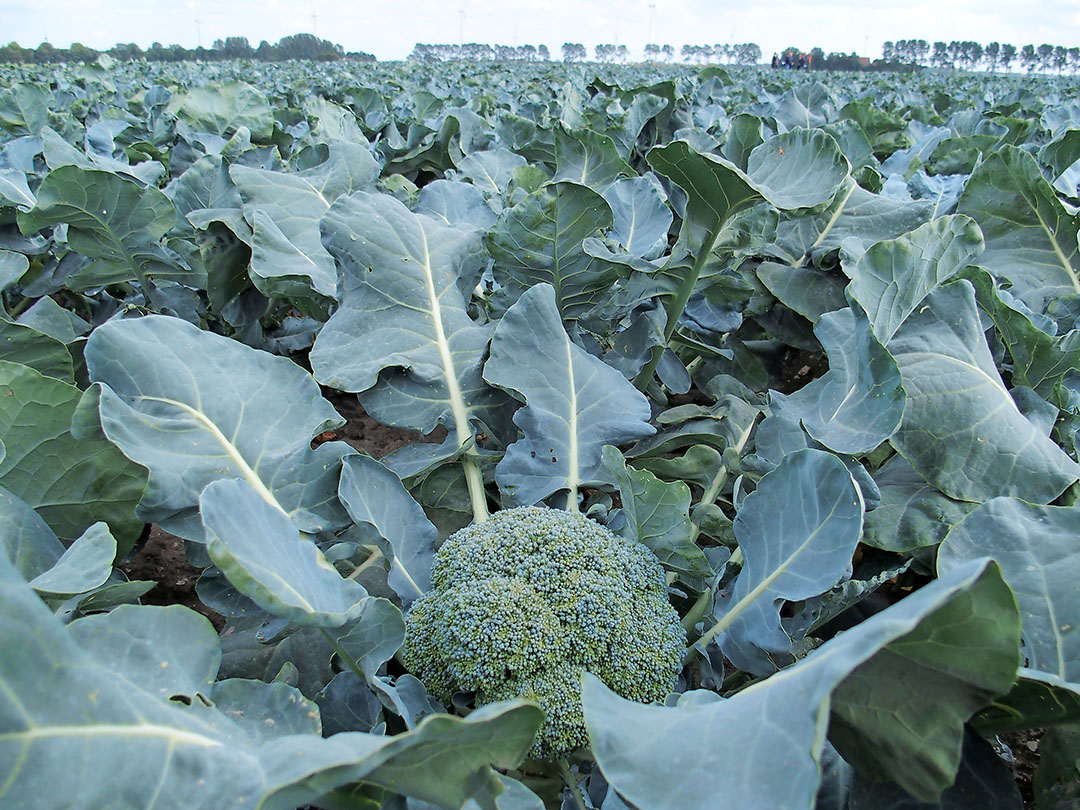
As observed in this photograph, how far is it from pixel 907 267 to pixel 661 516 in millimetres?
569

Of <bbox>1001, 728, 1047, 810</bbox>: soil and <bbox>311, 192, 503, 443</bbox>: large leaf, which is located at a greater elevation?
<bbox>311, 192, 503, 443</bbox>: large leaf

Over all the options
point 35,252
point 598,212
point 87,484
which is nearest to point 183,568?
point 87,484

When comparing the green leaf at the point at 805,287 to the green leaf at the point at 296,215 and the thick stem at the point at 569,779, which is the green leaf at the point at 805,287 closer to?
the green leaf at the point at 296,215

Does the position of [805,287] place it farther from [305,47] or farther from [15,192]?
[305,47]

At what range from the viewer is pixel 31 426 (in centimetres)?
117

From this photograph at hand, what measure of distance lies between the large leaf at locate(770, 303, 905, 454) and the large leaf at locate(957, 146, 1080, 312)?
0.80m

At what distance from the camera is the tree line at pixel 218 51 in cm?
4262

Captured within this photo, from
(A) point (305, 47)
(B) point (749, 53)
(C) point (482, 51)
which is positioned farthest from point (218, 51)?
(B) point (749, 53)

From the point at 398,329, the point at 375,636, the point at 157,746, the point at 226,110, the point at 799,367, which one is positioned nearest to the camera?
the point at 157,746

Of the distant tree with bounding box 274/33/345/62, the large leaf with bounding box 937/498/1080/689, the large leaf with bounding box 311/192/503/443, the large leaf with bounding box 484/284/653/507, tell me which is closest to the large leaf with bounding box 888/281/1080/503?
the large leaf with bounding box 937/498/1080/689

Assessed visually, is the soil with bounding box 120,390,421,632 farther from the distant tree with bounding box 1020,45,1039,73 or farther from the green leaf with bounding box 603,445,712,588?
the distant tree with bounding box 1020,45,1039,73

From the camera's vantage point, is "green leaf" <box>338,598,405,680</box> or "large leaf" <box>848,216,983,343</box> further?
"large leaf" <box>848,216,983,343</box>

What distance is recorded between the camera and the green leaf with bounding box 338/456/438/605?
1.19 m

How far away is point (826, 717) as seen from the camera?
600 mm
